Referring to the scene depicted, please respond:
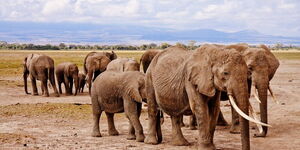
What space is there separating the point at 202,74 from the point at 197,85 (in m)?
0.23

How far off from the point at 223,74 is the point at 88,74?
51.5ft

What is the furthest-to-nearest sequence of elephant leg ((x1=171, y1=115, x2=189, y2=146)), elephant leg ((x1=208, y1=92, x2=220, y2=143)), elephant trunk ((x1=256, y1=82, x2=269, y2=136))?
elephant trunk ((x1=256, y1=82, x2=269, y2=136)), elephant leg ((x1=171, y1=115, x2=189, y2=146)), elephant leg ((x1=208, y1=92, x2=220, y2=143))

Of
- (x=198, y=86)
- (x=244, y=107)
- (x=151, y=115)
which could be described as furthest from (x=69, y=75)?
(x=244, y=107)

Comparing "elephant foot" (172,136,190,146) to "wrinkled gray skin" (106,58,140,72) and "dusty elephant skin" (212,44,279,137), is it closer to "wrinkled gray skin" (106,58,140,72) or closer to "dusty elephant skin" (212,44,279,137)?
"dusty elephant skin" (212,44,279,137)

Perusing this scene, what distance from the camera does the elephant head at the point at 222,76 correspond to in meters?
8.89

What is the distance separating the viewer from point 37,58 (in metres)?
25.7

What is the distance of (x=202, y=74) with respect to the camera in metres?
9.67

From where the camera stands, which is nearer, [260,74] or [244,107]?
[244,107]

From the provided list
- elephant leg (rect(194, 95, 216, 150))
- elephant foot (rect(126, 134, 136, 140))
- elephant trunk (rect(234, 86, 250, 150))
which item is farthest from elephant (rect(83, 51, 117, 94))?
elephant trunk (rect(234, 86, 250, 150))

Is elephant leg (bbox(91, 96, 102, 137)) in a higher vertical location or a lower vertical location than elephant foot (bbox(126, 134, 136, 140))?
higher

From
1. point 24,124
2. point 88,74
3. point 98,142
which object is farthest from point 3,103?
point 98,142

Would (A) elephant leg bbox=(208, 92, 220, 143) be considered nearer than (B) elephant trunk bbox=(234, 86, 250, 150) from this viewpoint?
No

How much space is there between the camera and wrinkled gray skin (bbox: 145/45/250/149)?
9.04 meters

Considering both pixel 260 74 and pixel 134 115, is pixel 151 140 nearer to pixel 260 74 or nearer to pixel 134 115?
pixel 134 115
